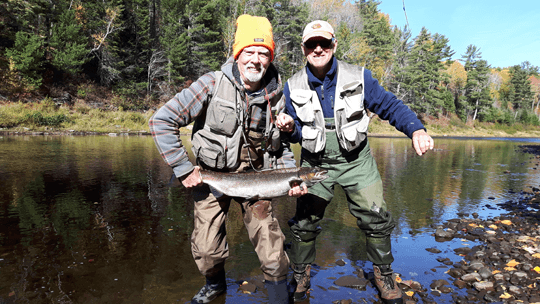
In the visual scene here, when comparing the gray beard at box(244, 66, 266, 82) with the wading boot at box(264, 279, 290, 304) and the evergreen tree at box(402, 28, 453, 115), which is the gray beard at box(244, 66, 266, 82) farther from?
the evergreen tree at box(402, 28, 453, 115)

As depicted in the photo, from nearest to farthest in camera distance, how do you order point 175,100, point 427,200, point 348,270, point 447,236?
point 175,100
point 348,270
point 447,236
point 427,200

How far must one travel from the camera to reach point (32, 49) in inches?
1201

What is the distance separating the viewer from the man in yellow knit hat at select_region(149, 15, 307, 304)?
3.19 meters

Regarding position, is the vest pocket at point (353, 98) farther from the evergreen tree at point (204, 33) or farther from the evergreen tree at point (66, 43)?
the evergreen tree at point (204, 33)

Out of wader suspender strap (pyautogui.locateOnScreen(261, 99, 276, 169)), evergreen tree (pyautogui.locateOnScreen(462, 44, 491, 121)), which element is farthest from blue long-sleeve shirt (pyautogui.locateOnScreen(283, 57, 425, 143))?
evergreen tree (pyautogui.locateOnScreen(462, 44, 491, 121))

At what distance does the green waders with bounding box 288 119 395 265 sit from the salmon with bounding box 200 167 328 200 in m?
0.54

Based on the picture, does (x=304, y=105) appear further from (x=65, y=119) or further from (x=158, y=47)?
(x=158, y=47)

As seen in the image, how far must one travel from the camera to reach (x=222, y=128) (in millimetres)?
3271

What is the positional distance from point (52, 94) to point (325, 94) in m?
36.3

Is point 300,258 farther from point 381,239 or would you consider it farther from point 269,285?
point 381,239

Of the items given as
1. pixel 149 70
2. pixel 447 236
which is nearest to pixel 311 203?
pixel 447 236

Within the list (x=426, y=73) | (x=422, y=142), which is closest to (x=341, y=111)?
(x=422, y=142)

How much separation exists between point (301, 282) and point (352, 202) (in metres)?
1.08

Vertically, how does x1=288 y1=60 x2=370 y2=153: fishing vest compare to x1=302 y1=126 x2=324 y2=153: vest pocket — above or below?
above
